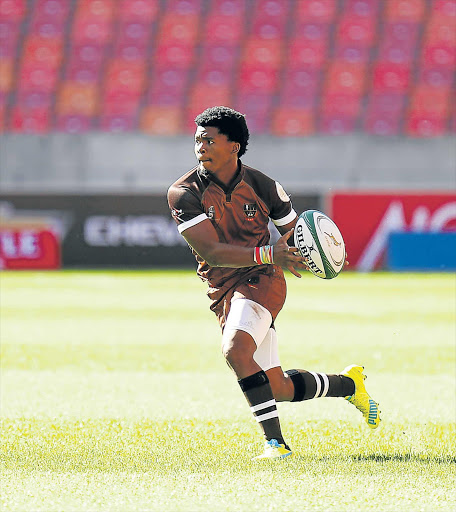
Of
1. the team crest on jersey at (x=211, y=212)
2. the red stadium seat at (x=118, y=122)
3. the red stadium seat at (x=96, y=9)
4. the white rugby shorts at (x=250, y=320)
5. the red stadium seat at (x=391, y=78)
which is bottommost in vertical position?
the white rugby shorts at (x=250, y=320)

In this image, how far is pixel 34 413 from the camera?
23.9 feet

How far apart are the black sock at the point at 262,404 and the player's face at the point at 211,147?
119 centimetres

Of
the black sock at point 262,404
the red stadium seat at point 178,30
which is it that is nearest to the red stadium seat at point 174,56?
the red stadium seat at point 178,30

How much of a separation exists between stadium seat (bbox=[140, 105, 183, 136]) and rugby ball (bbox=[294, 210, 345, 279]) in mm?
24340

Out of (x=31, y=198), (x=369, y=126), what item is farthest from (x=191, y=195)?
(x=369, y=126)

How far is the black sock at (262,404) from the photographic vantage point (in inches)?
219

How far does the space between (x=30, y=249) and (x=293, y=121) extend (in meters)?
9.19

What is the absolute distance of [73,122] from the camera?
99.0 ft

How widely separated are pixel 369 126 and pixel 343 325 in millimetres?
16564

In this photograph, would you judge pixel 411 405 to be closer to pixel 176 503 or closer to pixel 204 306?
pixel 176 503

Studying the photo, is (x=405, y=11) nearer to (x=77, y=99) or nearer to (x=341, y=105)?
(x=341, y=105)

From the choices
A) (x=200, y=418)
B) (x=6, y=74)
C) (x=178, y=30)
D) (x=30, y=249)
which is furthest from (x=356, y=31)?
(x=200, y=418)

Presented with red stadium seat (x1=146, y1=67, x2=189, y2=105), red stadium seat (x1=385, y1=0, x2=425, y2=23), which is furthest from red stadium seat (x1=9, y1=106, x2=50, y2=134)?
red stadium seat (x1=385, y1=0, x2=425, y2=23)

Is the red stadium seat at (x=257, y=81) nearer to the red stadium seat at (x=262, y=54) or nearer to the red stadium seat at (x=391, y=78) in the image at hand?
the red stadium seat at (x=262, y=54)
